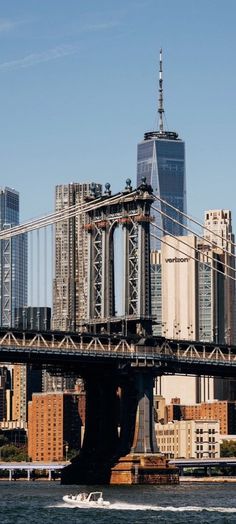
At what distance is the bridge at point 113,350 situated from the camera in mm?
174000

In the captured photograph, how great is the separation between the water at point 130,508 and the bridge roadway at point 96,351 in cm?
1500

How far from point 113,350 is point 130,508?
46004 mm

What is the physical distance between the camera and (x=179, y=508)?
132500 millimetres

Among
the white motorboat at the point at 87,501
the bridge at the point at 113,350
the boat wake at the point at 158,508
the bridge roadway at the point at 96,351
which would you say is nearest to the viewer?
the boat wake at the point at 158,508

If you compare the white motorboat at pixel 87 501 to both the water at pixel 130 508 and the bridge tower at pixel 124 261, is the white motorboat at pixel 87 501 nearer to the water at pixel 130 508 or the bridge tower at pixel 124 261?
the water at pixel 130 508

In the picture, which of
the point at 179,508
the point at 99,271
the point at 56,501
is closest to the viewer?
the point at 179,508

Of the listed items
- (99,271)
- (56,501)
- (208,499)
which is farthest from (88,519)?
(99,271)

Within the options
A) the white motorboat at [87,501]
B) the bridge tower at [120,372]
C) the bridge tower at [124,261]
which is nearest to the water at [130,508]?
the white motorboat at [87,501]

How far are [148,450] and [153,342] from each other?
460 inches

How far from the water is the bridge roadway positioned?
15.0 m

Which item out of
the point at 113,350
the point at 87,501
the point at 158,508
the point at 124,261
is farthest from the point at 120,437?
the point at 158,508

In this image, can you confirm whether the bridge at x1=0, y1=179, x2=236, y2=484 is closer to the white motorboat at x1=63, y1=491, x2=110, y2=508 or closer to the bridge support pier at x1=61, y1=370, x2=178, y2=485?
the bridge support pier at x1=61, y1=370, x2=178, y2=485

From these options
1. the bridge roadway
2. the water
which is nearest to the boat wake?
the water

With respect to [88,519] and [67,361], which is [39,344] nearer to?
[67,361]
